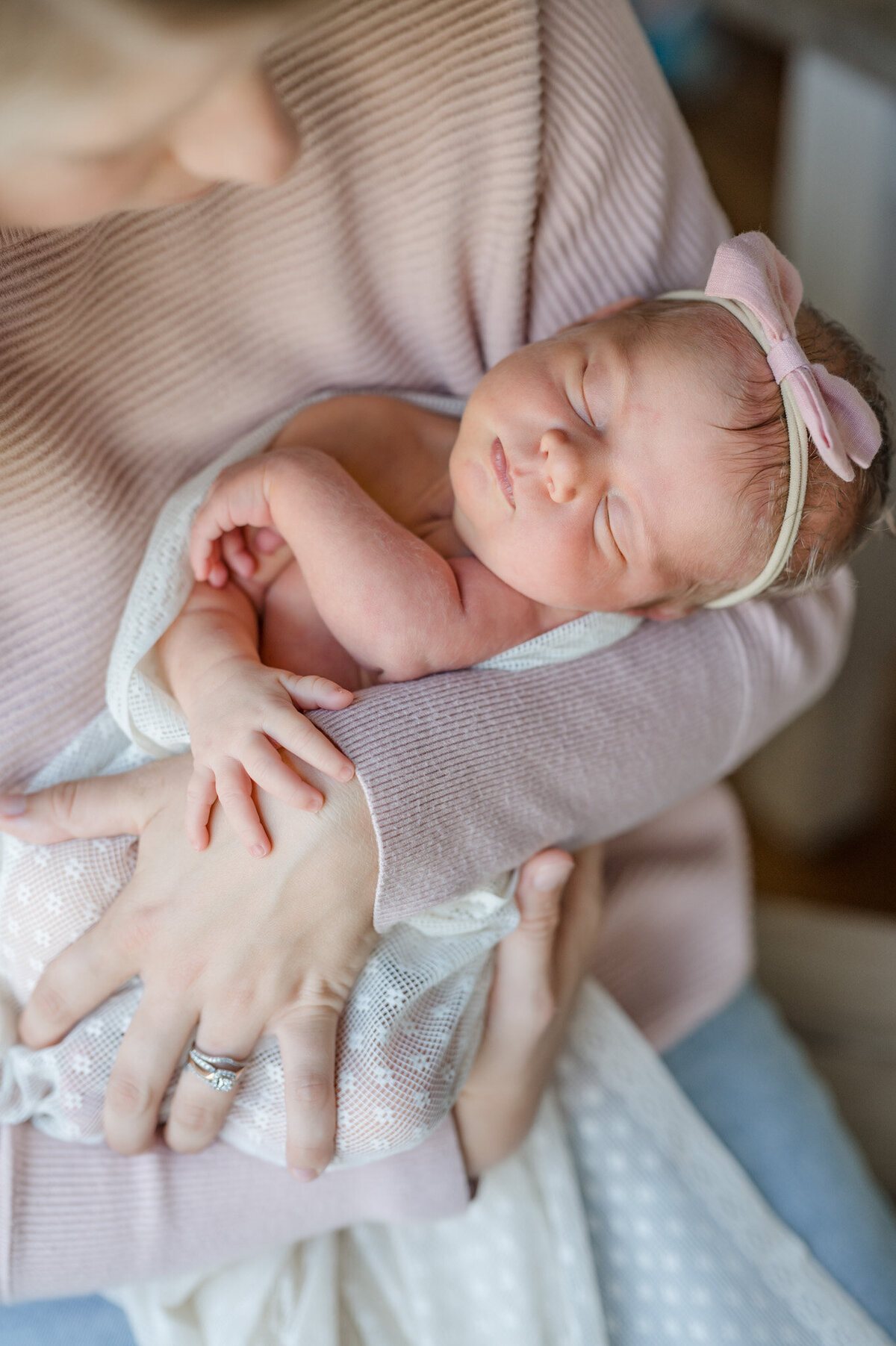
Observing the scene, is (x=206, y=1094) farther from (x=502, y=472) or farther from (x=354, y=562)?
(x=502, y=472)

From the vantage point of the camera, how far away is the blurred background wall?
136cm

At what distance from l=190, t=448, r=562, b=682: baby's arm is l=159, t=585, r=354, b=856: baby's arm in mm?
75

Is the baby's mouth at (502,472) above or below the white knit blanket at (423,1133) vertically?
above

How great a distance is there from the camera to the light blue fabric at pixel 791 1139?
111 centimetres

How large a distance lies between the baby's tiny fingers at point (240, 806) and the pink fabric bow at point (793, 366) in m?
0.49

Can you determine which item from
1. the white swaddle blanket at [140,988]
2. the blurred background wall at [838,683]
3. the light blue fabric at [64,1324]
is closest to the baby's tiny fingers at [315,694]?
the white swaddle blanket at [140,988]

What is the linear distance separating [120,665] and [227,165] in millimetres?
433

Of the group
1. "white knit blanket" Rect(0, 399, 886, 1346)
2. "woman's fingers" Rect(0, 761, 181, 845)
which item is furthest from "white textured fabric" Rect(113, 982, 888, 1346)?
"woman's fingers" Rect(0, 761, 181, 845)

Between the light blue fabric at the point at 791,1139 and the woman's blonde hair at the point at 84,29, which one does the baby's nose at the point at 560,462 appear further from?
the light blue fabric at the point at 791,1139

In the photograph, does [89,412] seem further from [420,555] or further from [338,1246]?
[338,1246]

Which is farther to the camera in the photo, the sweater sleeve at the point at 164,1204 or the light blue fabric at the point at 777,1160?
the light blue fabric at the point at 777,1160

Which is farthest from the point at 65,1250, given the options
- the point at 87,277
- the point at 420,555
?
the point at 87,277

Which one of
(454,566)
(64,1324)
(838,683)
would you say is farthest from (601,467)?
(838,683)

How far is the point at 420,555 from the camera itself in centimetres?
88
